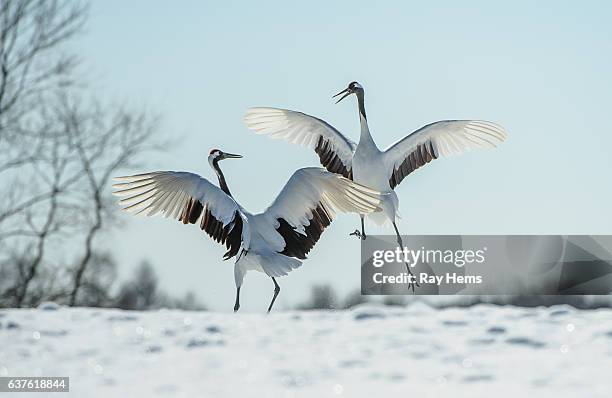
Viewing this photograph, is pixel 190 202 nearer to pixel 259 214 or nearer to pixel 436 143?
pixel 259 214

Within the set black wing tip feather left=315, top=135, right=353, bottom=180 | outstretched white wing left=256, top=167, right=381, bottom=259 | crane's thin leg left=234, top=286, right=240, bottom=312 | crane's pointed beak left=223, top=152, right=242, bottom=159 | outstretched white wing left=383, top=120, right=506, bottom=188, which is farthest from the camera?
black wing tip feather left=315, top=135, right=353, bottom=180

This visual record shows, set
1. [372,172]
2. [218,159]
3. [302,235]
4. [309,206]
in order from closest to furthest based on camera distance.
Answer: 1. [309,206]
2. [302,235]
3. [218,159]
4. [372,172]

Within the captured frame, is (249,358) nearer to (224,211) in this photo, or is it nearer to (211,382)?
(211,382)

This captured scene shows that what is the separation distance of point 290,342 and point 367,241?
593 cm

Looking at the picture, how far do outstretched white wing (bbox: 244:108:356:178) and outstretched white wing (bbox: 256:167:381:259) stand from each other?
2.33 meters

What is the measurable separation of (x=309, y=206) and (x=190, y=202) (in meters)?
0.98

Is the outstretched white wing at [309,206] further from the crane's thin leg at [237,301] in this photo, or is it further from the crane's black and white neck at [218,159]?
the crane's black and white neck at [218,159]

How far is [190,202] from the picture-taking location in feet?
31.1

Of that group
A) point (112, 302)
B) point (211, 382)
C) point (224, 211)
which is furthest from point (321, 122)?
point (112, 302)

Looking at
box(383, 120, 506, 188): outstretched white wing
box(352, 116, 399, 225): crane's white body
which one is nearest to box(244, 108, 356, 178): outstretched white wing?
box(352, 116, 399, 225): crane's white body

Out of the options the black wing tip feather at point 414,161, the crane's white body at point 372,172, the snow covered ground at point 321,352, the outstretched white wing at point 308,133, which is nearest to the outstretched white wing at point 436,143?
the black wing tip feather at point 414,161

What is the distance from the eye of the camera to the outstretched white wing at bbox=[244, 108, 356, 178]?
467 inches

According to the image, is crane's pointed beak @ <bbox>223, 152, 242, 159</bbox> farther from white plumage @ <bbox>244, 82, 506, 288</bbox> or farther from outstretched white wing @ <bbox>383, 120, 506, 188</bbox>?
outstretched white wing @ <bbox>383, 120, 506, 188</bbox>

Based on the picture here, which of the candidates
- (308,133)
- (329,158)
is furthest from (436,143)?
(308,133)
